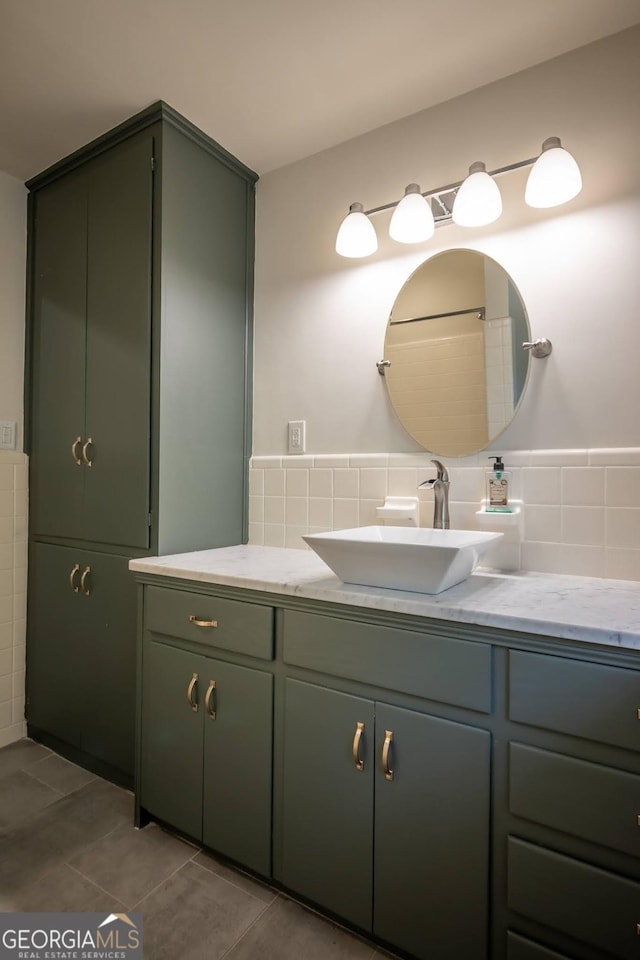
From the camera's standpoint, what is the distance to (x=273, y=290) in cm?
214

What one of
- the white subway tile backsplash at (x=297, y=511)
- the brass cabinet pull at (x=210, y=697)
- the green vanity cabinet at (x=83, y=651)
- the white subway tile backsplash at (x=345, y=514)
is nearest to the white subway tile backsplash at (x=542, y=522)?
the white subway tile backsplash at (x=345, y=514)

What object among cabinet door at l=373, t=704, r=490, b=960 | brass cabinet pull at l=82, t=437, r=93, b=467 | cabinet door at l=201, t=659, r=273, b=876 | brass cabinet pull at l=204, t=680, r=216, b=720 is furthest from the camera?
brass cabinet pull at l=82, t=437, r=93, b=467

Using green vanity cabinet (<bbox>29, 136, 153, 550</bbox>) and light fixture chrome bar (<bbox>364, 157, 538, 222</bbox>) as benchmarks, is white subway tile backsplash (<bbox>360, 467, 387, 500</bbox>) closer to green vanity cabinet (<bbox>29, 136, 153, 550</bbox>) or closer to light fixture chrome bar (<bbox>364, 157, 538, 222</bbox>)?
green vanity cabinet (<bbox>29, 136, 153, 550</bbox>)

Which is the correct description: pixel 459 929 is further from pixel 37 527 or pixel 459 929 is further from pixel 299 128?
pixel 299 128

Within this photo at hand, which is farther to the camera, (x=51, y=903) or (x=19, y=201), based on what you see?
(x=19, y=201)

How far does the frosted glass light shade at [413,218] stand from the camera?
1643 mm

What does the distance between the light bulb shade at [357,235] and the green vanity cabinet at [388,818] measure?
1.44m

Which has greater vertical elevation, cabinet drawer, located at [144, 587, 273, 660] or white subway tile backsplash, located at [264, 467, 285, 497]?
white subway tile backsplash, located at [264, 467, 285, 497]

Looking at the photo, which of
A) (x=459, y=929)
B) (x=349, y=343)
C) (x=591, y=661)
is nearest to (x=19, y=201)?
(x=349, y=343)

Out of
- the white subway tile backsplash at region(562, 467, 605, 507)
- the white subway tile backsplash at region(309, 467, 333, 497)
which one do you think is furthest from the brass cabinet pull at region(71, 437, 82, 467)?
the white subway tile backsplash at region(562, 467, 605, 507)

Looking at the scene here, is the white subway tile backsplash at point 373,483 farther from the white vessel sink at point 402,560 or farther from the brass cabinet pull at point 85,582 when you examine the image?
the brass cabinet pull at point 85,582

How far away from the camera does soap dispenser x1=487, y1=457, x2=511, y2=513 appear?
5.11ft

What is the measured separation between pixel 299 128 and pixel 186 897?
8.25ft

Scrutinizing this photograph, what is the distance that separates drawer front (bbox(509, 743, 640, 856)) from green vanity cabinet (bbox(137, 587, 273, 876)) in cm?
64
